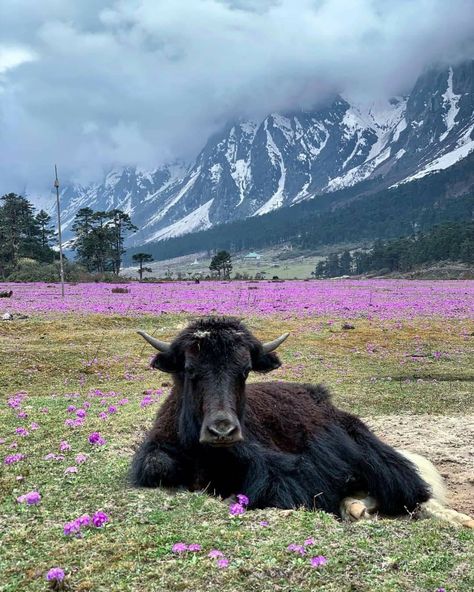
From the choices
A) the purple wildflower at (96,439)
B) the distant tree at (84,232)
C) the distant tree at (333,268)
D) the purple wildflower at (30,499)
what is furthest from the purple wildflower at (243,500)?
the distant tree at (333,268)

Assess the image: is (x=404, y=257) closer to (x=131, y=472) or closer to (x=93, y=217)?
(x=93, y=217)

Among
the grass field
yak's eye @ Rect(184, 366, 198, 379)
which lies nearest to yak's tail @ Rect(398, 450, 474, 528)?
the grass field

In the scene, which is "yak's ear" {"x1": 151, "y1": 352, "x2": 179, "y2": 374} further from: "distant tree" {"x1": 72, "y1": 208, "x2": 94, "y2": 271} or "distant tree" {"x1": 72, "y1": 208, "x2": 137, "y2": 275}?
"distant tree" {"x1": 72, "y1": 208, "x2": 94, "y2": 271}

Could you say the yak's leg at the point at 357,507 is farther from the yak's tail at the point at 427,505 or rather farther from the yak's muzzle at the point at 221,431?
the yak's muzzle at the point at 221,431

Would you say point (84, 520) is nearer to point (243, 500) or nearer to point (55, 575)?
point (55, 575)

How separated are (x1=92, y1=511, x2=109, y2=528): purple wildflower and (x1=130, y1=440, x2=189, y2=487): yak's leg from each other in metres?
1.02

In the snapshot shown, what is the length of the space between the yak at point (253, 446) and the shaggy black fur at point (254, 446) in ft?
0.04

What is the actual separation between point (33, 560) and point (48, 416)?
535 cm

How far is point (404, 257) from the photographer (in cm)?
11269

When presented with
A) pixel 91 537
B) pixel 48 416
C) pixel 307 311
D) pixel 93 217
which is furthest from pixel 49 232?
pixel 91 537

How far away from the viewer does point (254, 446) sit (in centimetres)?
589

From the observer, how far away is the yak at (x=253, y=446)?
5586 mm

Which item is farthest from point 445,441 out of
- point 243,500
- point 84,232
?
point 84,232

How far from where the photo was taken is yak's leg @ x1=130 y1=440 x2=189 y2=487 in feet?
18.4
